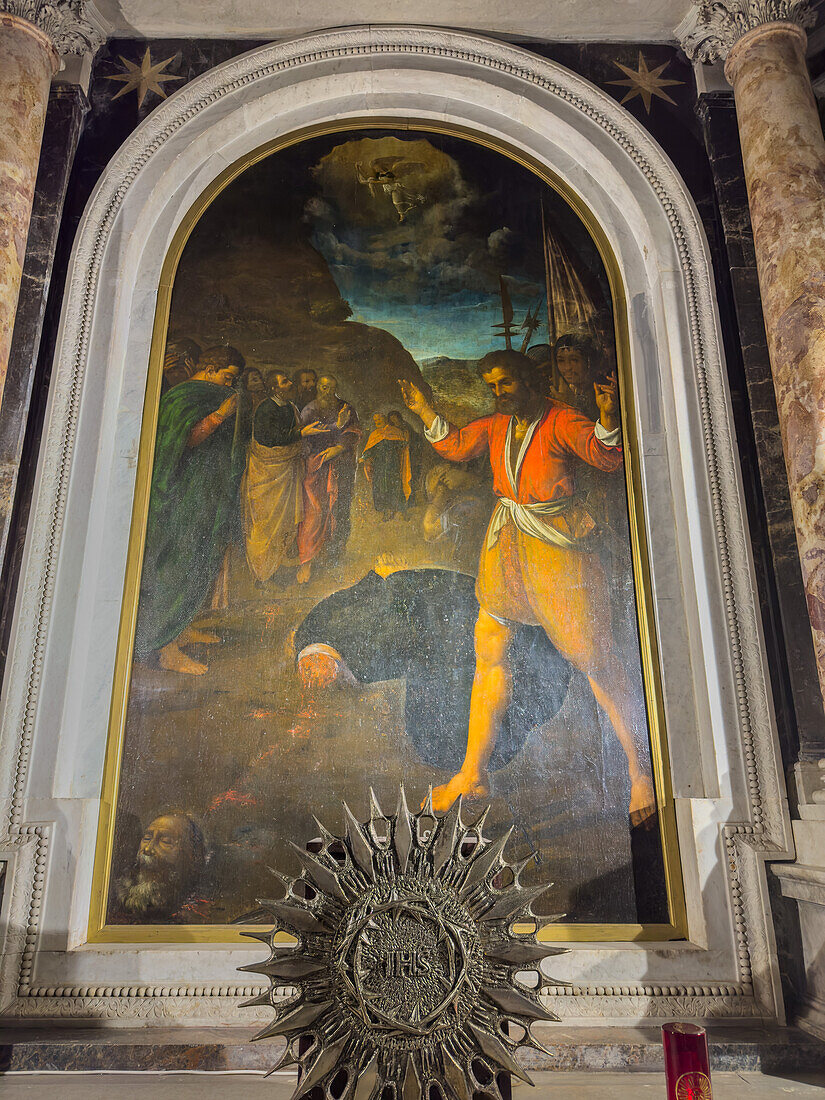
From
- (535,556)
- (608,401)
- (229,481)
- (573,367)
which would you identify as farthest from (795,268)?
(229,481)

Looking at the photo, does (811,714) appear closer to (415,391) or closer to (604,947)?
(604,947)

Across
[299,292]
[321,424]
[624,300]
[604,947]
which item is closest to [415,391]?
[321,424]

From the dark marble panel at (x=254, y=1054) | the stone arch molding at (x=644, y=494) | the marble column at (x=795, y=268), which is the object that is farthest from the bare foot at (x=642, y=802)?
the dark marble panel at (x=254, y=1054)

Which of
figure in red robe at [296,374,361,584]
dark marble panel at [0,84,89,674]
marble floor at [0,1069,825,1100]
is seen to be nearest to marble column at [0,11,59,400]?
dark marble panel at [0,84,89,674]

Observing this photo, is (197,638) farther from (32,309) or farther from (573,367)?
(573,367)

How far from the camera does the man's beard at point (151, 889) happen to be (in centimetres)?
407

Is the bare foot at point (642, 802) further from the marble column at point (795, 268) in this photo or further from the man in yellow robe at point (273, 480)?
the man in yellow robe at point (273, 480)

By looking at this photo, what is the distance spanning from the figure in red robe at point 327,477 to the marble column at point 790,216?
240 centimetres

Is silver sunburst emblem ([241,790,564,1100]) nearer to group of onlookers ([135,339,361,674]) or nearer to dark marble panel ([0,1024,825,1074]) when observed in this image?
dark marble panel ([0,1024,825,1074])

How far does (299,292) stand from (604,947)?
4165mm

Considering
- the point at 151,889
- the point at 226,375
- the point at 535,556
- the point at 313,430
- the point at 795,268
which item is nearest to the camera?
the point at 151,889

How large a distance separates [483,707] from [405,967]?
2296 mm

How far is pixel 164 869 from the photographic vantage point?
413cm

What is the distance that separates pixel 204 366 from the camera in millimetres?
5152
